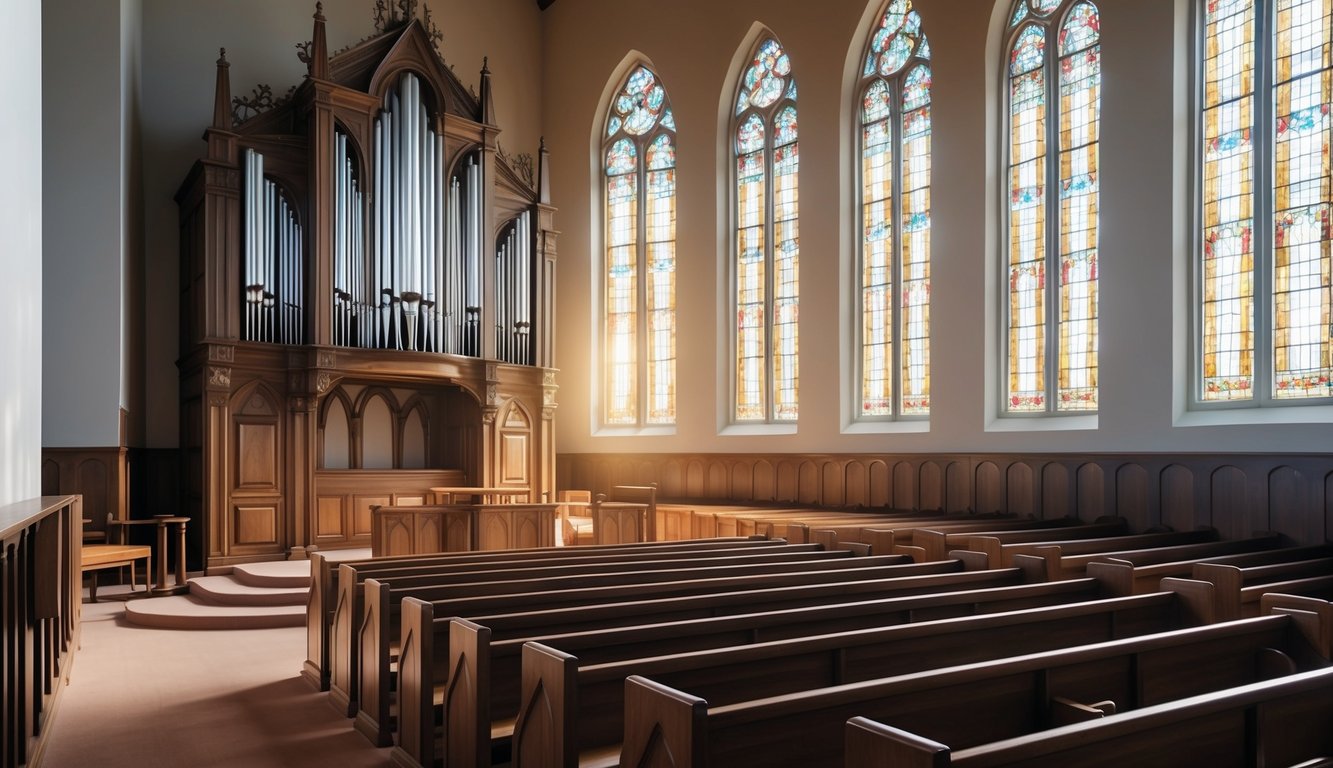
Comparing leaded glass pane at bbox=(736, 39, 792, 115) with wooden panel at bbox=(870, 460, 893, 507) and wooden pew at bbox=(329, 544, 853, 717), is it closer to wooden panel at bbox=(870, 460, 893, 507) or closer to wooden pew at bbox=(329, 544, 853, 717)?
wooden panel at bbox=(870, 460, 893, 507)

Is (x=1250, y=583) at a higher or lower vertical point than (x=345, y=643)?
higher

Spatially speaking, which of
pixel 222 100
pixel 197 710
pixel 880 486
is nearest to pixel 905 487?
pixel 880 486

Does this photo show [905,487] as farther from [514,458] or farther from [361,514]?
[361,514]

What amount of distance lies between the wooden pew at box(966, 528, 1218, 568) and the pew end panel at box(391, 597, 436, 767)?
10.8 feet

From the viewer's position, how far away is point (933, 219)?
10.1 metres

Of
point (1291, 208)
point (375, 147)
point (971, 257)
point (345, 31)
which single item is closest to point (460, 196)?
point (375, 147)

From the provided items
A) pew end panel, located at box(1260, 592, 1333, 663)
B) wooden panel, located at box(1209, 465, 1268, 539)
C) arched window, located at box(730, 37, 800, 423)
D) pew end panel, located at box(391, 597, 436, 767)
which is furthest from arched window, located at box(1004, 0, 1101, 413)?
pew end panel, located at box(391, 597, 436, 767)

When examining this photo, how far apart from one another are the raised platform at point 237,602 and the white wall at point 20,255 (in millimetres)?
1946

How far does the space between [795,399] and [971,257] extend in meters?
2.93

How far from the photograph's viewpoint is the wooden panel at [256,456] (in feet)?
32.9

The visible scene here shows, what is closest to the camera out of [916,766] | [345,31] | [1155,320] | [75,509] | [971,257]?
[916,766]

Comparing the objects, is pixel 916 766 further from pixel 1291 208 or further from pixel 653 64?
pixel 653 64

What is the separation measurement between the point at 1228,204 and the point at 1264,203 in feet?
0.98

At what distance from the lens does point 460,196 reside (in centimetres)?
1186
